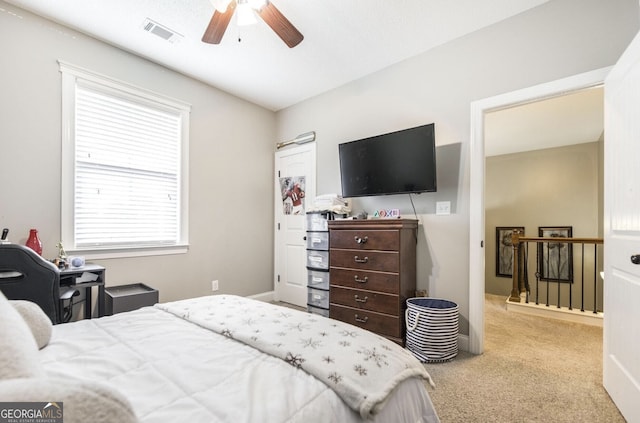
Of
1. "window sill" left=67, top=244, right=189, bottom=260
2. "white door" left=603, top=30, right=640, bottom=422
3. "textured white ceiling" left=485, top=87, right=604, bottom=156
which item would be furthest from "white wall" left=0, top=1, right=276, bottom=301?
"white door" left=603, top=30, right=640, bottom=422

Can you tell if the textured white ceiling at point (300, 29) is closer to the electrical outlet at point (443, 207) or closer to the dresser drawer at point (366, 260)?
the electrical outlet at point (443, 207)

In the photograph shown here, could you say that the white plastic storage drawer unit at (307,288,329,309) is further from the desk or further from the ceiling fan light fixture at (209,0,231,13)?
the ceiling fan light fixture at (209,0,231,13)

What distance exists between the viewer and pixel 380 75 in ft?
10.6

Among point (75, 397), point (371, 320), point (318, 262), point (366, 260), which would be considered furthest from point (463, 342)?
point (75, 397)

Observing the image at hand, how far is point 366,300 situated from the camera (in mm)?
2719

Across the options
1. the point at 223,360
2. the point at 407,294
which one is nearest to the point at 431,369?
the point at 407,294

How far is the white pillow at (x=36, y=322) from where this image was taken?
1.10 m

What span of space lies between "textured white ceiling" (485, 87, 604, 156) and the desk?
4.13 metres

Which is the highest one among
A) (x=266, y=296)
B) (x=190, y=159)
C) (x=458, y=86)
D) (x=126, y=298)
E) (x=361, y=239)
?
(x=458, y=86)

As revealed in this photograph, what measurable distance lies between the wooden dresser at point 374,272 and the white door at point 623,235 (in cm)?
130

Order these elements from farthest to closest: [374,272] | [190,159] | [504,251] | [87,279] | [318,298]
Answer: [504,251], [190,159], [318,298], [374,272], [87,279]

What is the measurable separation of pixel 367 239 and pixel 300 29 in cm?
189

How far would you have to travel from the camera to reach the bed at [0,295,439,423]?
2.46 feet

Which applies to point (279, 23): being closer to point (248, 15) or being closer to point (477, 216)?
point (248, 15)
